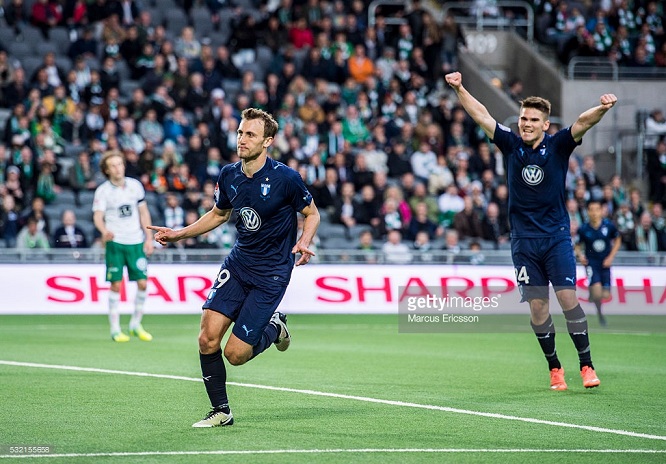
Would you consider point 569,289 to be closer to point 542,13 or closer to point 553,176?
point 553,176

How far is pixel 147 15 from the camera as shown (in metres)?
25.6

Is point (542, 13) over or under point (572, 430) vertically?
over

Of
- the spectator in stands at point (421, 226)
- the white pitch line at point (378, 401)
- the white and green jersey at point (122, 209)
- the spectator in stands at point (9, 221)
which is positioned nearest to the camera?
the white pitch line at point (378, 401)

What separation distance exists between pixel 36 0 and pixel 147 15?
258cm

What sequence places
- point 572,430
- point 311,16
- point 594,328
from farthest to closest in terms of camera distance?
point 311,16, point 594,328, point 572,430

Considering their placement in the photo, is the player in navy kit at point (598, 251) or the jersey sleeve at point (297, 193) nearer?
the jersey sleeve at point (297, 193)

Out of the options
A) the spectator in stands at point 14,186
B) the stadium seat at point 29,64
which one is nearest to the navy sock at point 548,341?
the spectator in stands at point 14,186

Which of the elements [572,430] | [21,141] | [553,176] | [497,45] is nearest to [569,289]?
[553,176]

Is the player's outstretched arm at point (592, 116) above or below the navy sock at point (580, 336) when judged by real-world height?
above

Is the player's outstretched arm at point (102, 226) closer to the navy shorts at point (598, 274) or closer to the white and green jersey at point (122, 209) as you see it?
the white and green jersey at point (122, 209)

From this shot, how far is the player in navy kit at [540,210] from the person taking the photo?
1037cm

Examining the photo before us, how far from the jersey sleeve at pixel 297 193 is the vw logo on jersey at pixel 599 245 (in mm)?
11613

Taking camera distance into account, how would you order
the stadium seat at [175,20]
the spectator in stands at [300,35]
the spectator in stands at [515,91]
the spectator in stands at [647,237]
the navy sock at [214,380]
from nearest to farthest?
the navy sock at [214,380]
the spectator in stands at [647,237]
the stadium seat at [175,20]
the spectator in stands at [300,35]
the spectator in stands at [515,91]

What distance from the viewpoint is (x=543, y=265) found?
1058 centimetres
